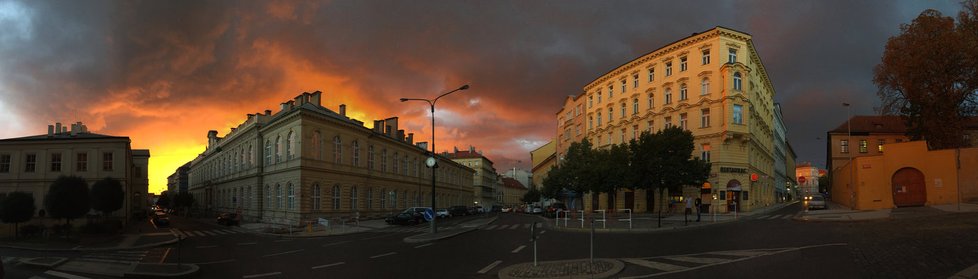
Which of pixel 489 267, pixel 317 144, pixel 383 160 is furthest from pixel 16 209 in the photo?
pixel 489 267

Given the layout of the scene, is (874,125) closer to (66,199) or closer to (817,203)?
(817,203)

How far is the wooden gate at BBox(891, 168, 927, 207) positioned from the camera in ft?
107

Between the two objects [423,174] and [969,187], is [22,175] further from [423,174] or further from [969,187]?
[969,187]

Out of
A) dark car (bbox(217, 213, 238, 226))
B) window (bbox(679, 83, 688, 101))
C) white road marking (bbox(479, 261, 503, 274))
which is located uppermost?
window (bbox(679, 83, 688, 101))

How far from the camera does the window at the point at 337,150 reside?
4840cm

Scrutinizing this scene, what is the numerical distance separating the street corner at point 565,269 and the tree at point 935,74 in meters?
36.9

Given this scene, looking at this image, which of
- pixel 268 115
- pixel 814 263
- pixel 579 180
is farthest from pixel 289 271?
pixel 268 115

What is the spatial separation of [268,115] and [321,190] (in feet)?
60.9

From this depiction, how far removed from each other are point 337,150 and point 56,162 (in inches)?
1035

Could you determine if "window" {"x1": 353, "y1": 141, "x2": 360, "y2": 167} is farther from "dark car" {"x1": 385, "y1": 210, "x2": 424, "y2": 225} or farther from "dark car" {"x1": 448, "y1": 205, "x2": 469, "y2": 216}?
"dark car" {"x1": 448, "y1": 205, "x2": 469, "y2": 216}

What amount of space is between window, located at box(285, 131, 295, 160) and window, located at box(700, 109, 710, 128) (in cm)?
3800

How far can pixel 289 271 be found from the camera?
13.6 meters

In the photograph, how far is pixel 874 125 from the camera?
7181 centimetres

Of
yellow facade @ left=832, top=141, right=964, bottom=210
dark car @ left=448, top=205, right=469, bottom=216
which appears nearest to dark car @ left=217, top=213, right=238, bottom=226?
dark car @ left=448, top=205, right=469, bottom=216
